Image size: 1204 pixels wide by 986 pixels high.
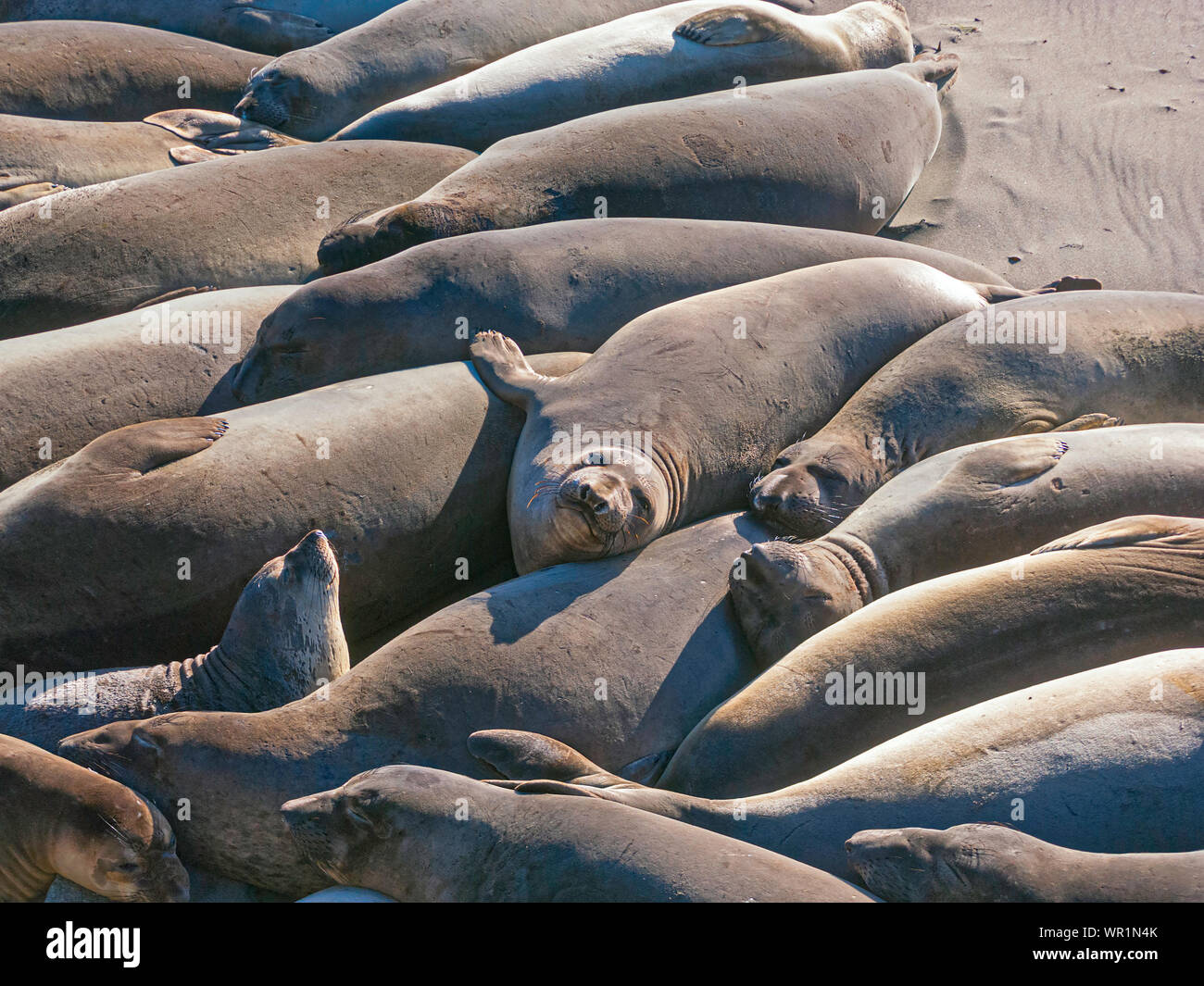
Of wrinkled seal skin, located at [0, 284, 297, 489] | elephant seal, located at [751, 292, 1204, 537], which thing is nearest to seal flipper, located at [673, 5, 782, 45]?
elephant seal, located at [751, 292, 1204, 537]

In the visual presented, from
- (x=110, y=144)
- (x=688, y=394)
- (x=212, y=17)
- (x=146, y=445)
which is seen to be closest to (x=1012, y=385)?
(x=688, y=394)

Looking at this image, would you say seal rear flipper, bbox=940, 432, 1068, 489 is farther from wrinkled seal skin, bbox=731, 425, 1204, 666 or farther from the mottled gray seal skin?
the mottled gray seal skin

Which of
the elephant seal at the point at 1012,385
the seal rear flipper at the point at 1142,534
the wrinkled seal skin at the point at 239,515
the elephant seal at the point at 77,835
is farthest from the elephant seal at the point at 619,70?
the elephant seal at the point at 77,835

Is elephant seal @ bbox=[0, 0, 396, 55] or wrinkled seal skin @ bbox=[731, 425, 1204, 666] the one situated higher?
elephant seal @ bbox=[0, 0, 396, 55]

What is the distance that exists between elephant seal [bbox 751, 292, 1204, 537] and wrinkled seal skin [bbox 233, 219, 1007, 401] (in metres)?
0.83

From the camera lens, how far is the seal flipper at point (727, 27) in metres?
6.29

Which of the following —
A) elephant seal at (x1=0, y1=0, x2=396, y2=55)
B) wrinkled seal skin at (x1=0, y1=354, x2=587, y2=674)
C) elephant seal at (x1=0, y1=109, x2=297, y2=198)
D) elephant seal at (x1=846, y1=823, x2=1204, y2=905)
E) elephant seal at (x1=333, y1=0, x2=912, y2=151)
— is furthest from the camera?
elephant seal at (x1=0, y1=0, x2=396, y2=55)

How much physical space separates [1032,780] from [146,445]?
2.72 m

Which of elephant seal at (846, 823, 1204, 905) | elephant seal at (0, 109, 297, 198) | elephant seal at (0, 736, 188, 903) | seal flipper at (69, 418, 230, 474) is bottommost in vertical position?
elephant seal at (0, 736, 188, 903)

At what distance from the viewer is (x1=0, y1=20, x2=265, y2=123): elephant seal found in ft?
19.5

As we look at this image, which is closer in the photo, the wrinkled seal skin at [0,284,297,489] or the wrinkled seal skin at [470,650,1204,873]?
the wrinkled seal skin at [470,650,1204,873]

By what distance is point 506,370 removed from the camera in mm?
4152
